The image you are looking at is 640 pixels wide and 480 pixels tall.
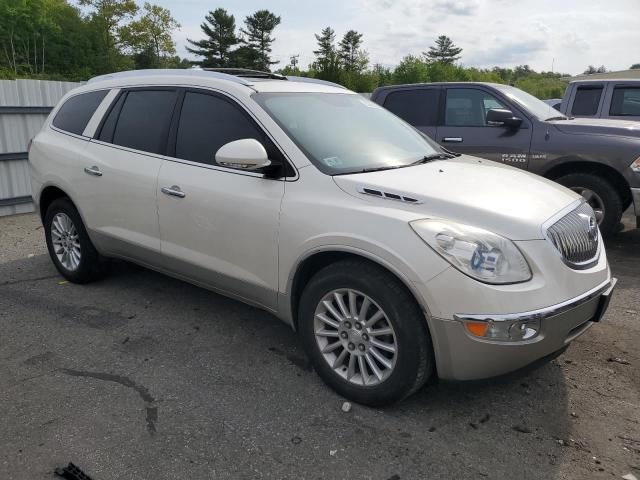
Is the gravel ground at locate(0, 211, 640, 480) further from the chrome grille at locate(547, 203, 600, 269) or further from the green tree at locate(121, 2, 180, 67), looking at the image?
the green tree at locate(121, 2, 180, 67)

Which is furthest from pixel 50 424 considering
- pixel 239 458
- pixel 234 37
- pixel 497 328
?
pixel 234 37

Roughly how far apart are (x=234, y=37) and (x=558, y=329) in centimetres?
7960

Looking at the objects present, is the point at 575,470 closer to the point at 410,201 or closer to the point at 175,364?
the point at 410,201

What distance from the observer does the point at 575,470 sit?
259cm

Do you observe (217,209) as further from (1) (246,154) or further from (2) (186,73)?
(2) (186,73)

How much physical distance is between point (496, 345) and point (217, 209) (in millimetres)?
Answer: 1887

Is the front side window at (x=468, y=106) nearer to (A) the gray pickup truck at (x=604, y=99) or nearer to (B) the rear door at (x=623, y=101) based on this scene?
(A) the gray pickup truck at (x=604, y=99)

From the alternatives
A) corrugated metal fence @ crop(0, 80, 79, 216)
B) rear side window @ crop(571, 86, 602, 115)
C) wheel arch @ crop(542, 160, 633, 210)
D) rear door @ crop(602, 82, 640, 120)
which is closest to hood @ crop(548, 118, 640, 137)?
wheel arch @ crop(542, 160, 633, 210)

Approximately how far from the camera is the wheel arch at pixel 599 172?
624 cm

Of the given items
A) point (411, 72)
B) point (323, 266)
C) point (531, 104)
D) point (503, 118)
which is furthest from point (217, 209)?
point (411, 72)

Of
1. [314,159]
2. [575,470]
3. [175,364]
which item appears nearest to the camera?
[575,470]

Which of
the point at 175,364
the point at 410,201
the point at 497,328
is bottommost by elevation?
the point at 175,364

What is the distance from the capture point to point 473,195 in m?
3.02

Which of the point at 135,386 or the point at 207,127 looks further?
the point at 207,127
